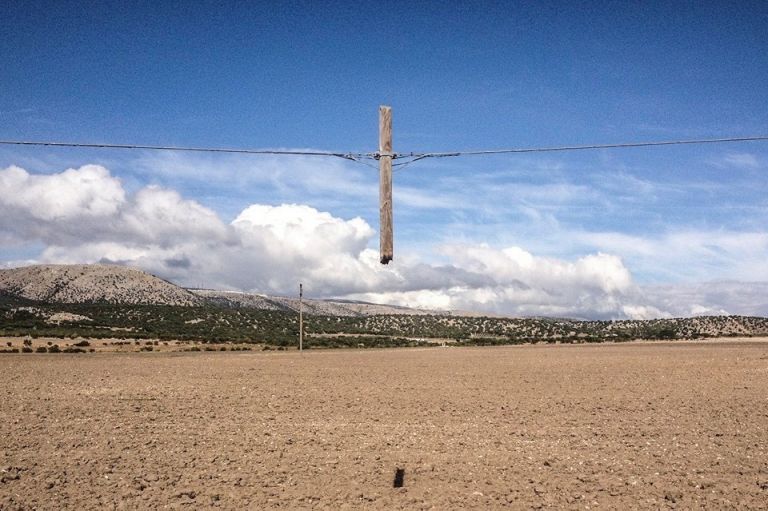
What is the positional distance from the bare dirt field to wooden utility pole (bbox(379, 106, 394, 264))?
5649 millimetres

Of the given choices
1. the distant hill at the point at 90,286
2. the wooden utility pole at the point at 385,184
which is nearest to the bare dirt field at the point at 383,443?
the wooden utility pole at the point at 385,184

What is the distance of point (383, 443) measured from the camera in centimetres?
1819

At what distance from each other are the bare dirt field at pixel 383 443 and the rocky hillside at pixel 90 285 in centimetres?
14010

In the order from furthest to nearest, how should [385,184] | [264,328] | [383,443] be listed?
[264,328], [383,443], [385,184]

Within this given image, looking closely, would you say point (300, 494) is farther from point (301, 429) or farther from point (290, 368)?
point (290, 368)

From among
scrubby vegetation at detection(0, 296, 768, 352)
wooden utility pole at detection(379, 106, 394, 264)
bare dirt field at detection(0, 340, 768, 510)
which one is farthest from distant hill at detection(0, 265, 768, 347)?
wooden utility pole at detection(379, 106, 394, 264)

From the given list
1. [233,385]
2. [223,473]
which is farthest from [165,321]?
[223,473]

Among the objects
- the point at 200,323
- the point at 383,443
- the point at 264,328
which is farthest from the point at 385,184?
the point at 200,323

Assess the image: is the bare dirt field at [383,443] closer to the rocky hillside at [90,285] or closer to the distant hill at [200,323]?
the distant hill at [200,323]

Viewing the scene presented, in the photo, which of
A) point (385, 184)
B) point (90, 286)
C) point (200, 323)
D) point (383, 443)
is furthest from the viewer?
point (90, 286)

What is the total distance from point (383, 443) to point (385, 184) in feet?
33.6

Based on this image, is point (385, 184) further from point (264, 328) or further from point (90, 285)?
point (90, 285)

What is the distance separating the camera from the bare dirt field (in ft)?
43.7

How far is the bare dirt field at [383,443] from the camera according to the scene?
1333 cm
